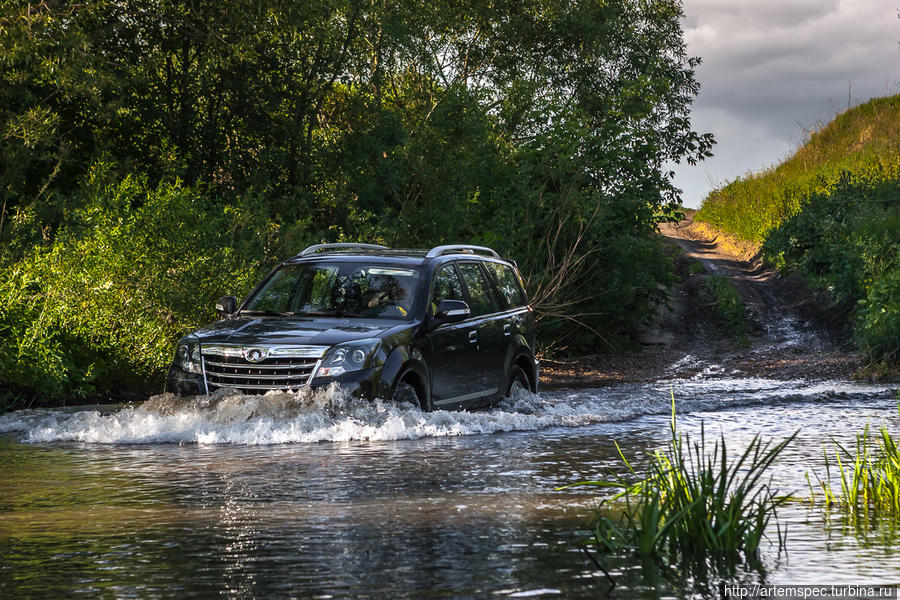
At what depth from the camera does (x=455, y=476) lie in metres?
8.76

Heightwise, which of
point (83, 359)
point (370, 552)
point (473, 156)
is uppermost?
point (473, 156)

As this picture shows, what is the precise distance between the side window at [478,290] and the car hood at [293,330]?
1.44m

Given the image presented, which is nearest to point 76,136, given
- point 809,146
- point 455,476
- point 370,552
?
point 455,476

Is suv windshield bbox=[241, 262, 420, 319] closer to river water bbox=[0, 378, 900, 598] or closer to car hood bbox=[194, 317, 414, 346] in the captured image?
car hood bbox=[194, 317, 414, 346]

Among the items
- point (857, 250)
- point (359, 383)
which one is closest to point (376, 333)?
point (359, 383)

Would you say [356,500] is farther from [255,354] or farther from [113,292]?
[113,292]

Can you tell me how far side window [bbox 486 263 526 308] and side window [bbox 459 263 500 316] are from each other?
0.98 feet

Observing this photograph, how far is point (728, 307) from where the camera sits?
25953 millimetres

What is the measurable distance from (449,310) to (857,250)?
1202cm

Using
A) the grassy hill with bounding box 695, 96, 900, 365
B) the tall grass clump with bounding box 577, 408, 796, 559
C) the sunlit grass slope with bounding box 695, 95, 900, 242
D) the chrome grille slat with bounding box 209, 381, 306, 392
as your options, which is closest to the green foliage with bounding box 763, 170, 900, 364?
the grassy hill with bounding box 695, 96, 900, 365

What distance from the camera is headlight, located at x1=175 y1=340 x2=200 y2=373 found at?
11.2 metres

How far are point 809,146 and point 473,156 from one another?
24313 millimetres

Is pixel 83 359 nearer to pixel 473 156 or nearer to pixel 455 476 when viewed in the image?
pixel 455 476

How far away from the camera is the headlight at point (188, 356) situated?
1120 cm
